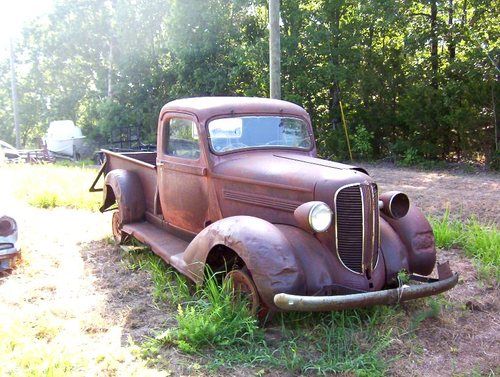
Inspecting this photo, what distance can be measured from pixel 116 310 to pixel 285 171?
1.80 metres

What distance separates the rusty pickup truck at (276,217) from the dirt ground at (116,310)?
14.8 inches

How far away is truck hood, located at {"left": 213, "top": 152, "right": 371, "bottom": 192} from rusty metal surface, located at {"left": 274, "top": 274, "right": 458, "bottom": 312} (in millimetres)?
852

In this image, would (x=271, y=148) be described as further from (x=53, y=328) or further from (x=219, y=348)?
(x=53, y=328)

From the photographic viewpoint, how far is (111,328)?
3863 mm

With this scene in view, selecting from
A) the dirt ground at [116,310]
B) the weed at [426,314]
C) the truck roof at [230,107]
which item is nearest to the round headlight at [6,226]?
the dirt ground at [116,310]

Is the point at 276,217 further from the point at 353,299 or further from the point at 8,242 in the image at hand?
the point at 8,242

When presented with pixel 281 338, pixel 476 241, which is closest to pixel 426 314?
pixel 281 338

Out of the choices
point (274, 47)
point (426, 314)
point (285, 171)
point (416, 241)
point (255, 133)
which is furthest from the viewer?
point (274, 47)

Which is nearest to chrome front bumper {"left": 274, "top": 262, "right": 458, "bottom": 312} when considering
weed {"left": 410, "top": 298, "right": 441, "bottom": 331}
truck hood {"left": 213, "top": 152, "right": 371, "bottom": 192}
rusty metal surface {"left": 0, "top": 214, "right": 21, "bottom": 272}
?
weed {"left": 410, "top": 298, "right": 441, "bottom": 331}

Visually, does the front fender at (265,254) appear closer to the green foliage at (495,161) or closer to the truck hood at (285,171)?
the truck hood at (285,171)

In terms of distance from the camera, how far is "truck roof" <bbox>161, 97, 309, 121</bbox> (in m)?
4.93

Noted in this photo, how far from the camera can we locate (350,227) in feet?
12.7

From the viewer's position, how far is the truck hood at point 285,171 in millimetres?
3924

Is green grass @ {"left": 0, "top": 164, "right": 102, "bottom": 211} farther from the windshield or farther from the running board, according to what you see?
the windshield
